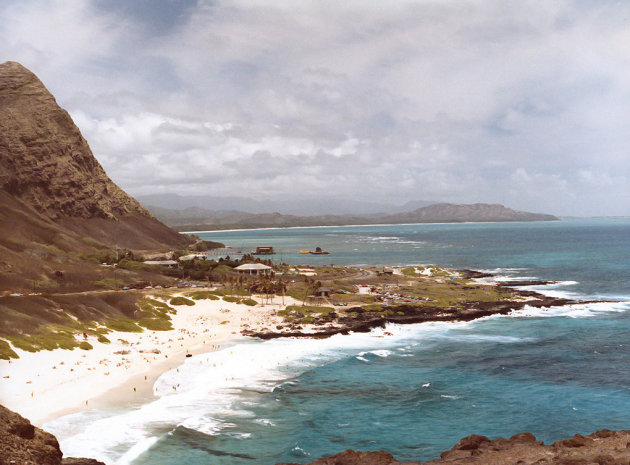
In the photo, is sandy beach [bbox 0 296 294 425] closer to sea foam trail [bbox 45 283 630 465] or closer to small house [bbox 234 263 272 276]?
sea foam trail [bbox 45 283 630 465]

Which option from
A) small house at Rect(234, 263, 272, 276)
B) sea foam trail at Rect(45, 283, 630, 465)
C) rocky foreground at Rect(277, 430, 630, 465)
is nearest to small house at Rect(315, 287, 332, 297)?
small house at Rect(234, 263, 272, 276)

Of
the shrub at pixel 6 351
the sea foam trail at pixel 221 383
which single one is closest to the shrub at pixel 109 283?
the sea foam trail at pixel 221 383

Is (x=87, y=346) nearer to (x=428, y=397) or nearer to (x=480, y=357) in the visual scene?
(x=428, y=397)

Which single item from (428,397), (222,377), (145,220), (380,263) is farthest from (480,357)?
(145,220)

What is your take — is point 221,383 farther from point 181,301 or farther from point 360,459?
point 181,301

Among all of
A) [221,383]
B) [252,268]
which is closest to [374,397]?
[221,383]
